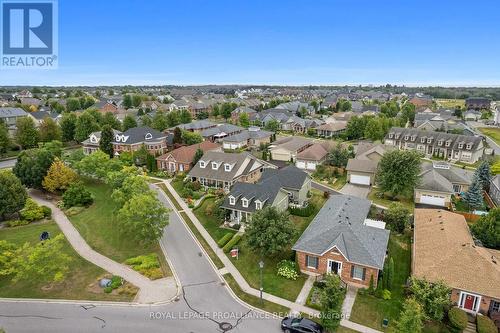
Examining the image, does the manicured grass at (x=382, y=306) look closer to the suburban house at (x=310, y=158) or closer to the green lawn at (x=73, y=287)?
the green lawn at (x=73, y=287)

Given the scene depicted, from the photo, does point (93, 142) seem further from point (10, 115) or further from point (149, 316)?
point (149, 316)

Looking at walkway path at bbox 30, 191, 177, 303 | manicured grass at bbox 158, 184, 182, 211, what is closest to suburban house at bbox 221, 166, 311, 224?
manicured grass at bbox 158, 184, 182, 211

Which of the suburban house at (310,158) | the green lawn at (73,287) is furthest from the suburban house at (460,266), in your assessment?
the suburban house at (310,158)

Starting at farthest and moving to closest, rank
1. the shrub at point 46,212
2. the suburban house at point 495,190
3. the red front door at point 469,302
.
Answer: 1. the suburban house at point 495,190
2. the shrub at point 46,212
3. the red front door at point 469,302

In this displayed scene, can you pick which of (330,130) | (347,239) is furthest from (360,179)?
(330,130)

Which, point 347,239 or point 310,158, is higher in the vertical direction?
point 310,158

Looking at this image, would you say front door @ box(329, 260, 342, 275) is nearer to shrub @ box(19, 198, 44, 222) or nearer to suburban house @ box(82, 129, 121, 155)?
shrub @ box(19, 198, 44, 222)

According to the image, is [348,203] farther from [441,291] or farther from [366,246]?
[441,291]
